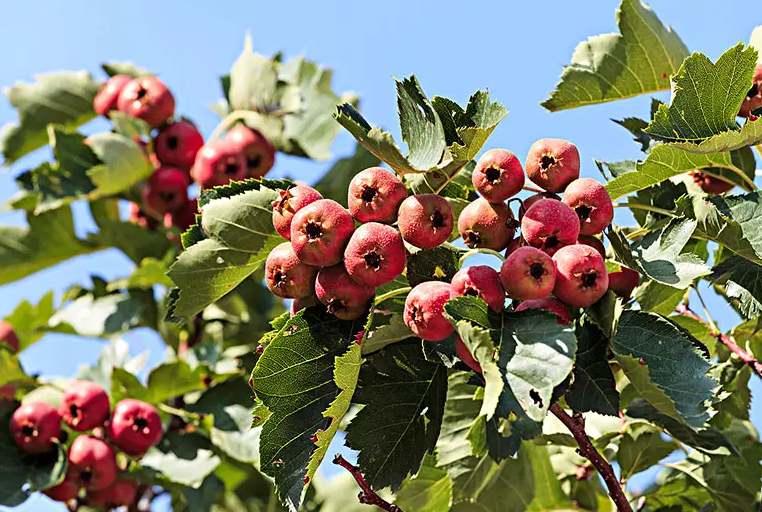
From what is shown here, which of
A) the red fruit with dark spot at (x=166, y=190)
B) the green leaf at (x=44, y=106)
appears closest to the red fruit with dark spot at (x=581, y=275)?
the red fruit with dark spot at (x=166, y=190)

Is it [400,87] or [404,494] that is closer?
[400,87]

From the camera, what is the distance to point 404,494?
2.45 m

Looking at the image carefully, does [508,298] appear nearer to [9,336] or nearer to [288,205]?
[288,205]

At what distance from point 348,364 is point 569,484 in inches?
65.4

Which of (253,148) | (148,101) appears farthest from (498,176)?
(148,101)

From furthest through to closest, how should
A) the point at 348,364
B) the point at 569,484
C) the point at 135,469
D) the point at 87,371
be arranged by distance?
the point at 87,371, the point at 135,469, the point at 569,484, the point at 348,364

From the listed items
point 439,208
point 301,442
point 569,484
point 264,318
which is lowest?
point 264,318

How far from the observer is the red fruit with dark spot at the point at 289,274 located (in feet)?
5.63

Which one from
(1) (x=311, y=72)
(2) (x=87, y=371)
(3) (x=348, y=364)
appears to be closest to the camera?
(3) (x=348, y=364)

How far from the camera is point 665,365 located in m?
1.63

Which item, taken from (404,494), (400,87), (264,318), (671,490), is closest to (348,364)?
(400,87)

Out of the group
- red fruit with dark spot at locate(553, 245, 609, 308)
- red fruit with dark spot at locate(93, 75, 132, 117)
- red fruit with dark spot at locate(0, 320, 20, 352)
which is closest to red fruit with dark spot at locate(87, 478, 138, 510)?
red fruit with dark spot at locate(0, 320, 20, 352)

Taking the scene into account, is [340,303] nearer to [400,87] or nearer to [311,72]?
[400,87]

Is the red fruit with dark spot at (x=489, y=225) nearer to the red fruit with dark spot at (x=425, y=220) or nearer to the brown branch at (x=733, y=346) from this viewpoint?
the red fruit with dark spot at (x=425, y=220)
